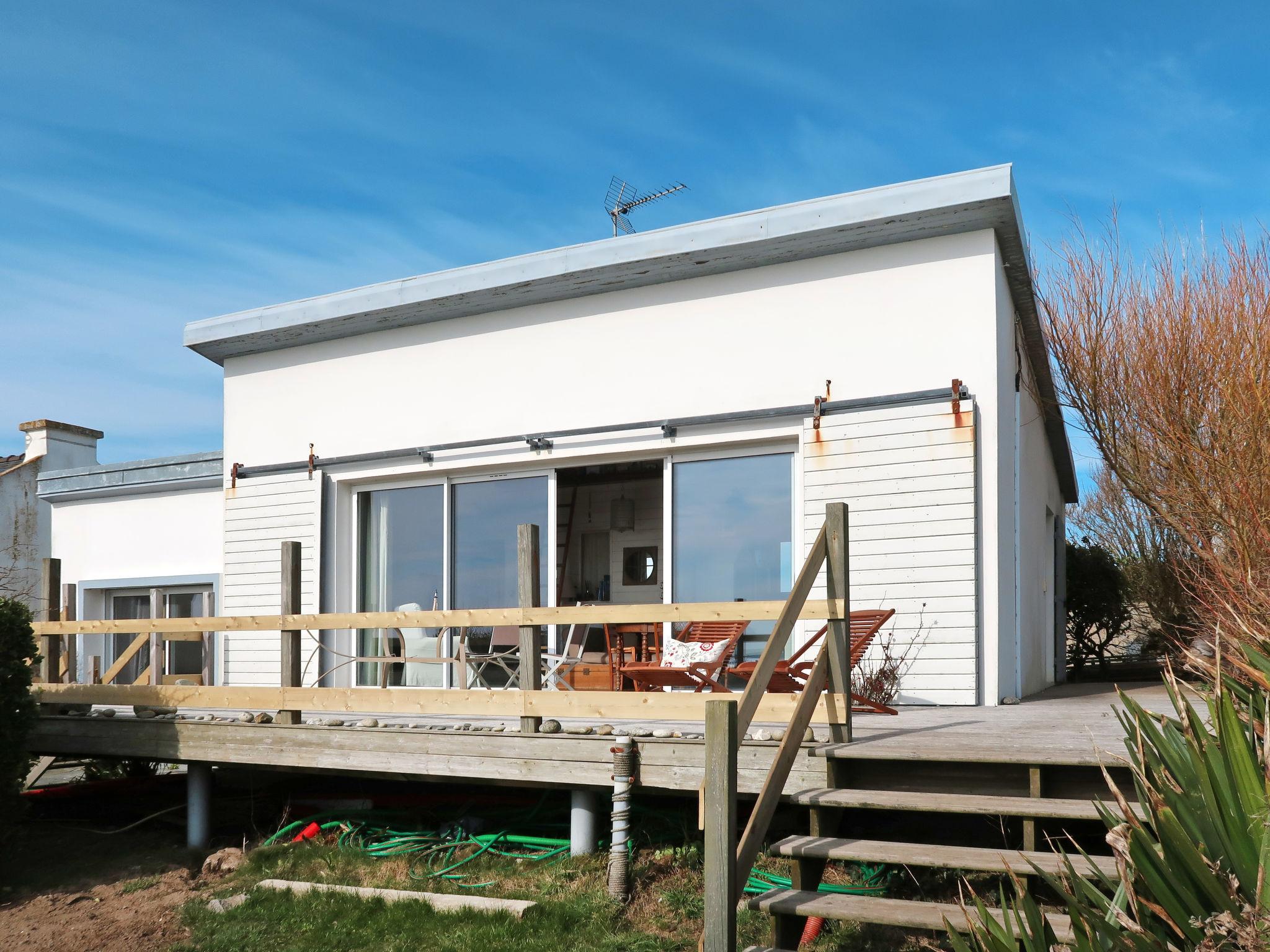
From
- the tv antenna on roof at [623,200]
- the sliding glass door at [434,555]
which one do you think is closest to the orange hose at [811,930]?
the sliding glass door at [434,555]

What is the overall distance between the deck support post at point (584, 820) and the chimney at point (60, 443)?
1374 centimetres

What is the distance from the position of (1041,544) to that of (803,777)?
6.29m

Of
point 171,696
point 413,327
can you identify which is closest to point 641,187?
point 413,327

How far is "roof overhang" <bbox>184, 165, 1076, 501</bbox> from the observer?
7.20 metres

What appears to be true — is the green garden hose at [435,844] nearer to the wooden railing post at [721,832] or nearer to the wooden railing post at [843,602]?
the wooden railing post at [843,602]

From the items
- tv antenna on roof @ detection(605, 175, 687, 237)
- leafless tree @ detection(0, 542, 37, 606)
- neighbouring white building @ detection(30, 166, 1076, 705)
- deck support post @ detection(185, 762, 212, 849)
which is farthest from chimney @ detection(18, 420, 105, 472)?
deck support post @ detection(185, 762, 212, 849)

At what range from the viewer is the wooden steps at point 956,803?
159 inches

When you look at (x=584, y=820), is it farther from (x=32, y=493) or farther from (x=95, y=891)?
(x=32, y=493)

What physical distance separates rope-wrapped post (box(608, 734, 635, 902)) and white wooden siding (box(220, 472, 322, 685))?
512cm

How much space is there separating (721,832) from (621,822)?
5.37ft

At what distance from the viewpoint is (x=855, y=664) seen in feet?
21.8

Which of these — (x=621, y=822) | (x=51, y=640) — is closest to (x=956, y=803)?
(x=621, y=822)

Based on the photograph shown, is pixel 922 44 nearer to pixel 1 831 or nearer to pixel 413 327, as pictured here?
pixel 413 327

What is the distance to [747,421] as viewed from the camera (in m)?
7.96
